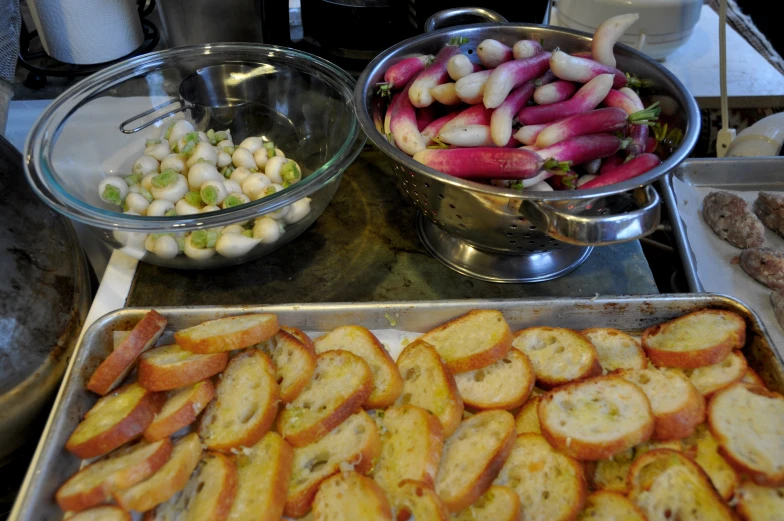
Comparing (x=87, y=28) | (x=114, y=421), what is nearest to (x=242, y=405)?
(x=114, y=421)

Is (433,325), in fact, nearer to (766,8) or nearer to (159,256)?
(159,256)

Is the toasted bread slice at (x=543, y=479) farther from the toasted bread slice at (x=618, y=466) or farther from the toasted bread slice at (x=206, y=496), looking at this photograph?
the toasted bread slice at (x=206, y=496)

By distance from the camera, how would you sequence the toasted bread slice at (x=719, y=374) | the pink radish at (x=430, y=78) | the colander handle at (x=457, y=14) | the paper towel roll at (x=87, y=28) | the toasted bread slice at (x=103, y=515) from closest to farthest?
the toasted bread slice at (x=103, y=515) → the toasted bread slice at (x=719, y=374) → the pink radish at (x=430, y=78) → the colander handle at (x=457, y=14) → the paper towel roll at (x=87, y=28)

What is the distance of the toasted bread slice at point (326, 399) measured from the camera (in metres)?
0.94

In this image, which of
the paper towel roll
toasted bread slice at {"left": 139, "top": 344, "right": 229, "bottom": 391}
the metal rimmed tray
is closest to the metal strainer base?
the metal rimmed tray

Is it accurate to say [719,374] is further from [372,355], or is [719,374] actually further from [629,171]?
[372,355]

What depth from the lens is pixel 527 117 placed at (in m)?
1.19

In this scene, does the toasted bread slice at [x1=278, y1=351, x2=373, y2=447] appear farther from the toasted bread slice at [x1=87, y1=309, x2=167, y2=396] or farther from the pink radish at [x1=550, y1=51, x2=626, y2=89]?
the pink radish at [x1=550, y1=51, x2=626, y2=89]

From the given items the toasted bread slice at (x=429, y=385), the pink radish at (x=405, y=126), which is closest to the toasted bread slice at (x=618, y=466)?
the toasted bread slice at (x=429, y=385)

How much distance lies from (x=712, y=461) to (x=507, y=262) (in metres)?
0.58

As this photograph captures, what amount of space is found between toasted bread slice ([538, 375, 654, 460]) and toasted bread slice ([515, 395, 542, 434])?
3 cm

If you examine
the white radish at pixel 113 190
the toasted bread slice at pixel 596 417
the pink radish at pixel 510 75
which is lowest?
the toasted bread slice at pixel 596 417

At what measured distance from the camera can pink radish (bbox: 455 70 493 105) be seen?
118 cm

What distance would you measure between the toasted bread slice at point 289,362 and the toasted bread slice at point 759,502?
74 centimetres
